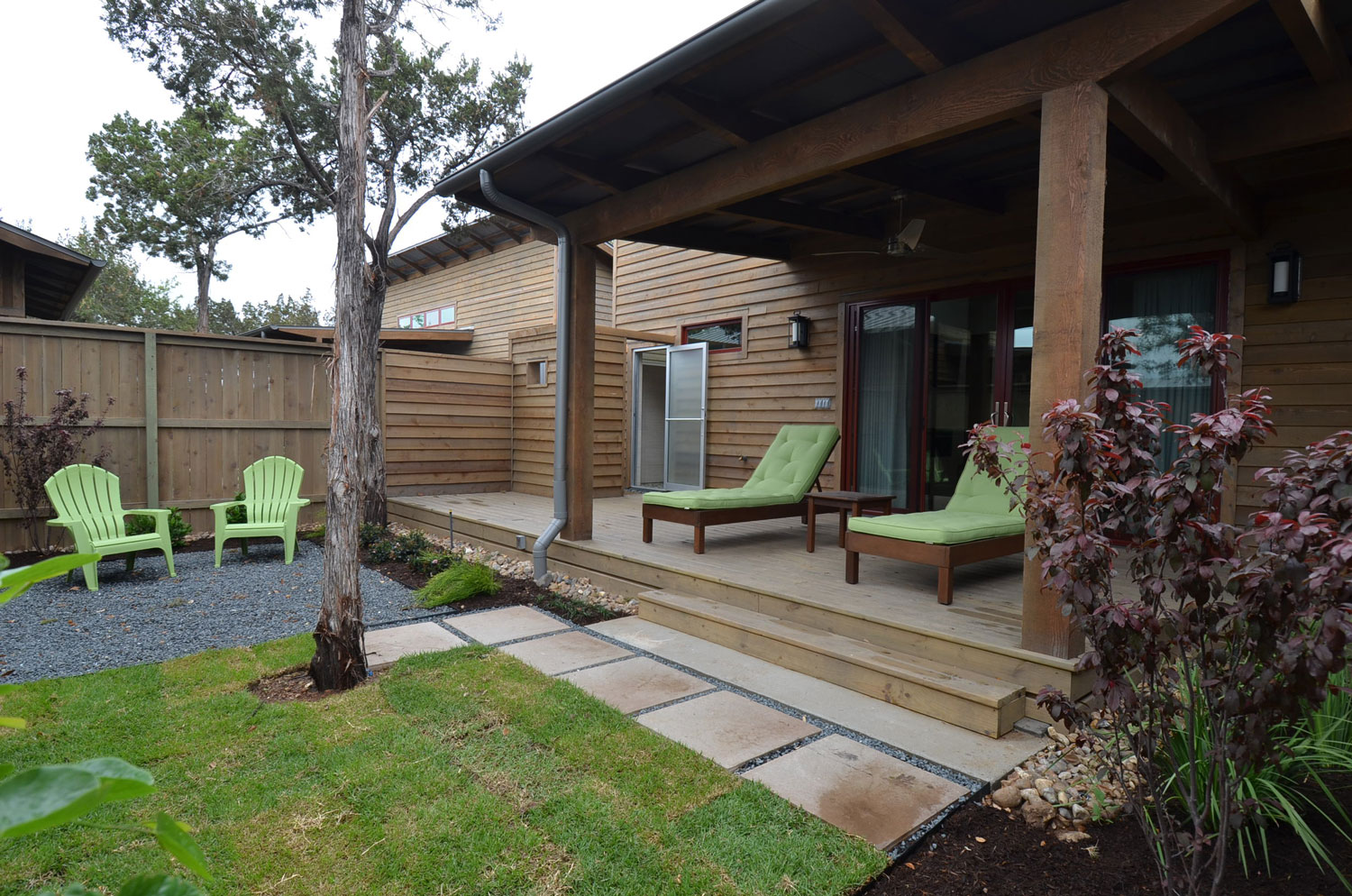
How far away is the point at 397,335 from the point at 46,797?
42.6 feet

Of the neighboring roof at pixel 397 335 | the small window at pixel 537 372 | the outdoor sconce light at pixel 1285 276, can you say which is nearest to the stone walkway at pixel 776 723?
the outdoor sconce light at pixel 1285 276

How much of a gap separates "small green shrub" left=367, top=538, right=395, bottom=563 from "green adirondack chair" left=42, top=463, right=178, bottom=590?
4.75 ft

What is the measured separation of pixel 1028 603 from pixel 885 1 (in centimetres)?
247

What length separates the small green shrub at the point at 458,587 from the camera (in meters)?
4.91

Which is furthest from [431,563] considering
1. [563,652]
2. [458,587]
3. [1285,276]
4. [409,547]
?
[1285,276]

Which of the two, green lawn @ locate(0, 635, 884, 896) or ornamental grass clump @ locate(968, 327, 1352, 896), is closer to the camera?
ornamental grass clump @ locate(968, 327, 1352, 896)

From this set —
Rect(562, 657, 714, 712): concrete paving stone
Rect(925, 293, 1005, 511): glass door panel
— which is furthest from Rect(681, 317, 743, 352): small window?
Rect(562, 657, 714, 712): concrete paving stone

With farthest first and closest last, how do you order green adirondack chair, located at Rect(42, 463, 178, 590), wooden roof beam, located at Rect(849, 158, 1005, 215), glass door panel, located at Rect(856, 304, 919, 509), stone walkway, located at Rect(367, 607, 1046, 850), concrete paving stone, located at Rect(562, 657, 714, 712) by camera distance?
glass door panel, located at Rect(856, 304, 919, 509)
green adirondack chair, located at Rect(42, 463, 178, 590)
wooden roof beam, located at Rect(849, 158, 1005, 215)
concrete paving stone, located at Rect(562, 657, 714, 712)
stone walkway, located at Rect(367, 607, 1046, 850)

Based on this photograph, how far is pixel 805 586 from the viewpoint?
14.0 ft

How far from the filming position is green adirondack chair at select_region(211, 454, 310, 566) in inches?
240

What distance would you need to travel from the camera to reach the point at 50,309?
12.2m

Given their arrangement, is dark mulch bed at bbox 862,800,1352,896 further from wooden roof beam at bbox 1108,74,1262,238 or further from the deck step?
wooden roof beam at bbox 1108,74,1262,238

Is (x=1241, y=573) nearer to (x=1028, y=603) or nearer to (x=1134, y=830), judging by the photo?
(x=1134, y=830)

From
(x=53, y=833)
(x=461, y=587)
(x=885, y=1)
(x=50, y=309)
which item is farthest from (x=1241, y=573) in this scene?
(x=50, y=309)
